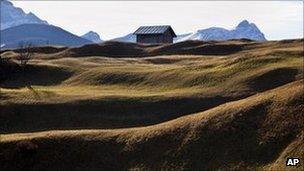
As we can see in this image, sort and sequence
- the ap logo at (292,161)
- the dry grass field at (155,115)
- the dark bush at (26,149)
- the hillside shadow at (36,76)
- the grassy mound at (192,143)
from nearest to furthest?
the ap logo at (292,161) < the grassy mound at (192,143) < the dry grass field at (155,115) < the dark bush at (26,149) < the hillside shadow at (36,76)

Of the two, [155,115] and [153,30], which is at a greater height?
[153,30]

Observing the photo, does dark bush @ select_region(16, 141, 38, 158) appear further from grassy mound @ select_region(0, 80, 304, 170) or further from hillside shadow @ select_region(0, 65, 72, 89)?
hillside shadow @ select_region(0, 65, 72, 89)

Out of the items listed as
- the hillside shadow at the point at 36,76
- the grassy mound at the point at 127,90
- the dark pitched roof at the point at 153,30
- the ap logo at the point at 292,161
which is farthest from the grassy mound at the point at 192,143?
the dark pitched roof at the point at 153,30

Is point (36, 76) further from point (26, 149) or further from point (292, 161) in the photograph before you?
point (292, 161)

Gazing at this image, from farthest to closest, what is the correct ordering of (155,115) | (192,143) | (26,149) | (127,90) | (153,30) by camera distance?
1. (153,30)
2. (127,90)
3. (155,115)
4. (26,149)
5. (192,143)

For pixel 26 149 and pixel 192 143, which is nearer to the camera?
pixel 192 143

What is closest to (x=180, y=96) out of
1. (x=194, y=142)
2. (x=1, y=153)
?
(x=194, y=142)

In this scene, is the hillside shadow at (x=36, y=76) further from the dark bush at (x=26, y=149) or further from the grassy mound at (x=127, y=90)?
the dark bush at (x=26, y=149)

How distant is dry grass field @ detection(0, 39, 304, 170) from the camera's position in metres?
48.2

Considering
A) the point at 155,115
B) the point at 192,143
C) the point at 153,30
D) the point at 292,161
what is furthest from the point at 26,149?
the point at 153,30

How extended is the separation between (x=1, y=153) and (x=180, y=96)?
2705 cm

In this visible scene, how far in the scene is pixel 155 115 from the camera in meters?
67.2

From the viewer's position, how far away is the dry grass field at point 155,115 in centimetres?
4819

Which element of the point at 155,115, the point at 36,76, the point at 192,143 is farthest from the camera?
the point at 36,76
